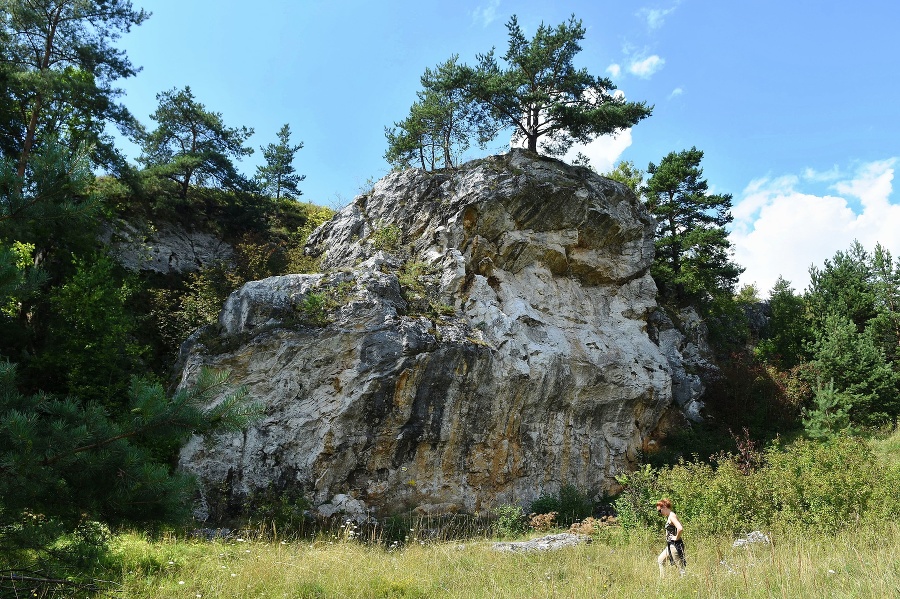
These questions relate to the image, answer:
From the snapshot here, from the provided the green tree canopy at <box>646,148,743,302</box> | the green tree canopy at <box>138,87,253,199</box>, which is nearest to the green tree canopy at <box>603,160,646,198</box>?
the green tree canopy at <box>646,148,743,302</box>

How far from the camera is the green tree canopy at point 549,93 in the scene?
700 inches

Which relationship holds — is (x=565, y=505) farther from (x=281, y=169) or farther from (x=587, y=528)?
(x=281, y=169)

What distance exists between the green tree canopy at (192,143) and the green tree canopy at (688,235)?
61.1 ft

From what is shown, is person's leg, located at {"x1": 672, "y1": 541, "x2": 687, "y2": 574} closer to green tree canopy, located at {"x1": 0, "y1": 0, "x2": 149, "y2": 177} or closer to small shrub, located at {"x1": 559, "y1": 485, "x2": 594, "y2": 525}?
small shrub, located at {"x1": 559, "y1": 485, "x2": 594, "y2": 525}

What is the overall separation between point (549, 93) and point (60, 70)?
15.0 meters

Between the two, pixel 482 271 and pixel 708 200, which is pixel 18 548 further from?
pixel 708 200

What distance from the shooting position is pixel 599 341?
16219mm

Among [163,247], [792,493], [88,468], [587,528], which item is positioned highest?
[163,247]

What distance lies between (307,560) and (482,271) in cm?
1001

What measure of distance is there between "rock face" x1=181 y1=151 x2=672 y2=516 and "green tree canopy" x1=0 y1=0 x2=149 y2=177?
7.20m

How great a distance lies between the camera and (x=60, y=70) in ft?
44.6

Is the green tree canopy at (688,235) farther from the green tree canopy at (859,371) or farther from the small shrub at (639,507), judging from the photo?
the small shrub at (639,507)

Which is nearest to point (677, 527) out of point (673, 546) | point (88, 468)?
point (673, 546)

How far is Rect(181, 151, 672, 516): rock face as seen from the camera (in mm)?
11367
